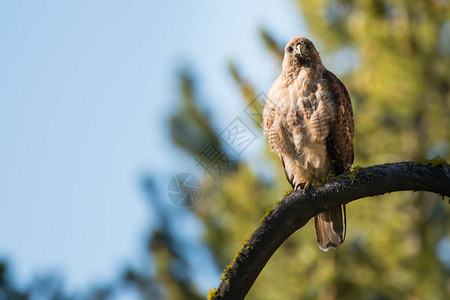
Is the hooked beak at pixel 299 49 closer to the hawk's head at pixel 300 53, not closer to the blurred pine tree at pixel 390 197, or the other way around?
the hawk's head at pixel 300 53

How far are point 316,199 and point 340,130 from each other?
1033mm

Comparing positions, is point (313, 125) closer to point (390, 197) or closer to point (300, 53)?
point (300, 53)

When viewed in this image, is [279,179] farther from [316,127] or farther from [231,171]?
[316,127]

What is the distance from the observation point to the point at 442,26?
796cm

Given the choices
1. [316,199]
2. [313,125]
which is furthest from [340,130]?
[316,199]

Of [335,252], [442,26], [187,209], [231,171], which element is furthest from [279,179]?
[187,209]

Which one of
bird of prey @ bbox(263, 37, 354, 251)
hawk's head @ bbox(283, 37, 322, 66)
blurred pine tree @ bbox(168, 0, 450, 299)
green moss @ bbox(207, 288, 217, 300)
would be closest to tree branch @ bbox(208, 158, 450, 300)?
green moss @ bbox(207, 288, 217, 300)

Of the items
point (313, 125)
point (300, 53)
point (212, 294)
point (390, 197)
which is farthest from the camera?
point (390, 197)

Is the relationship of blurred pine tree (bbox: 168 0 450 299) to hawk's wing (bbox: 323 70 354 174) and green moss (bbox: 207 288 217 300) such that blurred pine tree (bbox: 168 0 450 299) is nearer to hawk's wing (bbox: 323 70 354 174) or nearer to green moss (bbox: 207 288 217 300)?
hawk's wing (bbox: 323 70 354 174)

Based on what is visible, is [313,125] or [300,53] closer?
[313,125]

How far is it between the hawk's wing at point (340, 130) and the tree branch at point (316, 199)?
915 mm

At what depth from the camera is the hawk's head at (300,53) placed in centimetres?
393

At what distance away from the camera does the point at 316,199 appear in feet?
9.05

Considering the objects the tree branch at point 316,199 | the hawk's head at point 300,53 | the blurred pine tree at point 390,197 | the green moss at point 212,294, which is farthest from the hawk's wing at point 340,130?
the blurred pine tree at point 390,197
